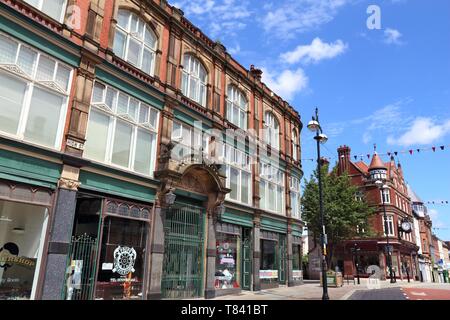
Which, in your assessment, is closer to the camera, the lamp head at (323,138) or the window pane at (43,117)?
the window pane at (43,117)

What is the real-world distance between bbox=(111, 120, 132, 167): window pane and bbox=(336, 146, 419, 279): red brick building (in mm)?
34070

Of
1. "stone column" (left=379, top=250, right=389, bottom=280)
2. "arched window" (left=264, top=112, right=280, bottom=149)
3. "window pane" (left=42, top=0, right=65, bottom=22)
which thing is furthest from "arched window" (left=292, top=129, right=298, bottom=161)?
"stone column" (left=379, top=250, right=389, bottom=280)

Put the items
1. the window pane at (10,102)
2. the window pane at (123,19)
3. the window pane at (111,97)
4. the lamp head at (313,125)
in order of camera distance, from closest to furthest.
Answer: the window pane at (10,102) → the window pane at (111,97) → the window pane at (123,19) → the lamp head at (313,125)

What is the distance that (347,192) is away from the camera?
119 feet

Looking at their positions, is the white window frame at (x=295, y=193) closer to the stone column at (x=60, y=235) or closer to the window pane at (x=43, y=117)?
the stone column at (x=60, y=235)

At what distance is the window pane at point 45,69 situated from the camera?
39.3ft

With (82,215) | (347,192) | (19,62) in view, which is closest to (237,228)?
(82,215)

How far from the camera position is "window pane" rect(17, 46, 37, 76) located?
11.5m

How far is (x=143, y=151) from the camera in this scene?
1545 cm

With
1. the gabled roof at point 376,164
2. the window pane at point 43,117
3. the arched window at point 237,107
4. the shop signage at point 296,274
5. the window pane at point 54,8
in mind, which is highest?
the gabled roof at point 376,164

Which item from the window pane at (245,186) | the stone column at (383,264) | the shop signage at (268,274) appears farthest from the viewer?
the stone column at (383,264)

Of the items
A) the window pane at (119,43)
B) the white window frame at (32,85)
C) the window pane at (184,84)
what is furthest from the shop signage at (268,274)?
the window pane at (119,43)

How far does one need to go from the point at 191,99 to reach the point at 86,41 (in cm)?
625

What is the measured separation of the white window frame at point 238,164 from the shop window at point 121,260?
676cm
